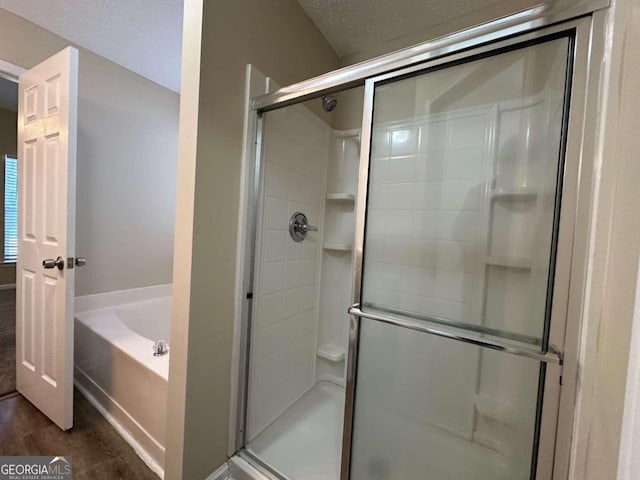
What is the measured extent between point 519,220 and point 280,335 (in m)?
1.28

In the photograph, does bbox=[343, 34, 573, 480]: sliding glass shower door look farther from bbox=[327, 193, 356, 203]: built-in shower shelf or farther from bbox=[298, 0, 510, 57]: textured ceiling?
bbox=[298, 0, 510, 57]: textured ceiling

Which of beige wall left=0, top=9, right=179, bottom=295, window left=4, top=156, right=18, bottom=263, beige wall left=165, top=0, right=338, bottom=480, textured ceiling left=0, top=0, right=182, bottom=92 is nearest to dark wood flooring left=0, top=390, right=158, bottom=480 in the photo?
beige wall left=165, top=0, right=338, bottom=480

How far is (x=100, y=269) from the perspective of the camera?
2.04 m

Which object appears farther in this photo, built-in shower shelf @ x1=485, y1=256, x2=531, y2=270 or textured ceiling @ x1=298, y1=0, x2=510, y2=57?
textured ceiling @ x1=298, y1=0, x2=510, y2=57

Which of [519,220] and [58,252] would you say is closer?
[519,220]

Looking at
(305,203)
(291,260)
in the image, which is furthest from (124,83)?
(291,260)

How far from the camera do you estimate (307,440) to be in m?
1.42

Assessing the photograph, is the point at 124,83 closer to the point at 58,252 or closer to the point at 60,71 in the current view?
the point at 60,71

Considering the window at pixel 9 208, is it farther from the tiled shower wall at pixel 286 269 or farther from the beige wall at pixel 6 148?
the tiled shower wall at pixel 286 269

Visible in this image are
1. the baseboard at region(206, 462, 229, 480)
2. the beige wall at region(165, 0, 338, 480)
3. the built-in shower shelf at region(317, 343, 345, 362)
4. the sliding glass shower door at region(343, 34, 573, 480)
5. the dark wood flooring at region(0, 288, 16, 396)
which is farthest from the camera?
the built-in shower shelf at region(317, 343, 345, 362)

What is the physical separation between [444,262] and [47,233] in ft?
6.92

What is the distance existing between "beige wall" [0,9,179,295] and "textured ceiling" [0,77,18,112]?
→ 1580 millimetres

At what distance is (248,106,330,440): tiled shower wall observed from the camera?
4.43 feet

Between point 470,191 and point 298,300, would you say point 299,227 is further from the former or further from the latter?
point 470,191
